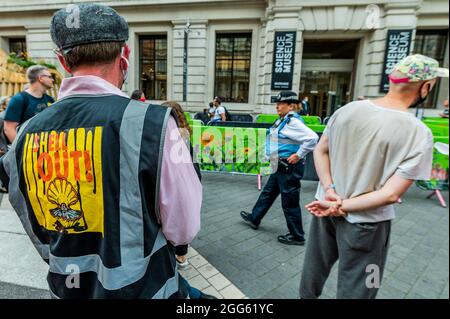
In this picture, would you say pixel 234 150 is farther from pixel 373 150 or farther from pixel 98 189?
pixel 98 189

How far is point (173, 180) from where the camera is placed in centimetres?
78

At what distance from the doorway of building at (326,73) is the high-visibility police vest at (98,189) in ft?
8.06

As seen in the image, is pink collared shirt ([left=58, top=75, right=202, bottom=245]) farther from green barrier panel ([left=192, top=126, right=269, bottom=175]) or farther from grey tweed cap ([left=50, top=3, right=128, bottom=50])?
green barrier panel ([left=192, top=126, right=269, bottom=175])

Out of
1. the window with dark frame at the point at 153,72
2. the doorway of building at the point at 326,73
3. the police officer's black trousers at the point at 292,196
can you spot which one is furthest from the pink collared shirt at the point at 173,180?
the doorway of building at the point at 326,73

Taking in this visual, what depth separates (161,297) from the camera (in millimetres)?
916

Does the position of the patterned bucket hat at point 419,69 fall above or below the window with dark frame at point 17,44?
below

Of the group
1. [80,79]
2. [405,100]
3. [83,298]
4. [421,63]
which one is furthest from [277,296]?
[80,79]

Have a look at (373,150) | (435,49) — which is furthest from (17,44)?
(373,150)

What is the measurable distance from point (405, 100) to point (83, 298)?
5.29 ft

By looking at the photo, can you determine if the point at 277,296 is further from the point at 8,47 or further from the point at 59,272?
the point at 8,47

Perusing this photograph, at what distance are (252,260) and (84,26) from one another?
2356 mm

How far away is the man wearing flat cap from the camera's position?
756mm

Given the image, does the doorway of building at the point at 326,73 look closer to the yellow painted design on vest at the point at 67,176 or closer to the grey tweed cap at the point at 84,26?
the grey tweed cap at the point at 84,26

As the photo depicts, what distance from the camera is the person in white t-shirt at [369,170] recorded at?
1066mm
